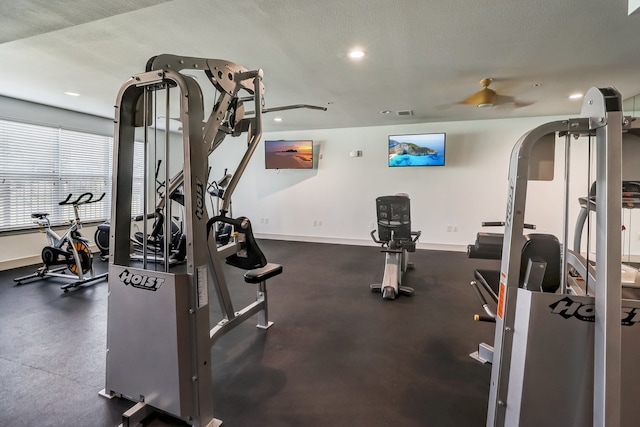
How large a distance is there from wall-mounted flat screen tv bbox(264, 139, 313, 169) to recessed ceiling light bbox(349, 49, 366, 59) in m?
3.73

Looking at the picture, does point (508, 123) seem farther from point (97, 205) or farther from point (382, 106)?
point (97, 205)

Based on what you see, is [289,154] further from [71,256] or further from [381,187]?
[71,256]

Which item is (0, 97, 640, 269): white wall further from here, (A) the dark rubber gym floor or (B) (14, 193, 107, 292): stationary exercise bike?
(A) the dark rubber gym floor

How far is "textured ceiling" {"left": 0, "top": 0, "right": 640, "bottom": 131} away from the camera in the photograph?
6.94ft

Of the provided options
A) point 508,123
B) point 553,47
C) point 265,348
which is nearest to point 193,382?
point 265,348

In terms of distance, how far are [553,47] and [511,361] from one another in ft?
8.99

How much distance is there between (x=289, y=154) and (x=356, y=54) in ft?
13.3

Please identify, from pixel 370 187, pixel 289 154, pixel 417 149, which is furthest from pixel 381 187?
pixel 289 154

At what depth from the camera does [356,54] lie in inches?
113

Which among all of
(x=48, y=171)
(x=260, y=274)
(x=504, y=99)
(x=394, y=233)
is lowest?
(x=260, y=274)

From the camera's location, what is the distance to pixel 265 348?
2461 millimetres

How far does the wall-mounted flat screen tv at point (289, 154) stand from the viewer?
22.0ft

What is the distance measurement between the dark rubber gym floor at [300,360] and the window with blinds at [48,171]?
4.70ft

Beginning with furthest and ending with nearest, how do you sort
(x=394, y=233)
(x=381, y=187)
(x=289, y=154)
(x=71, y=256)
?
1. (x=289, y=154)
2. (x=381, y=187)
3. (x=71, y=256)
4. (x=394, y=233)
